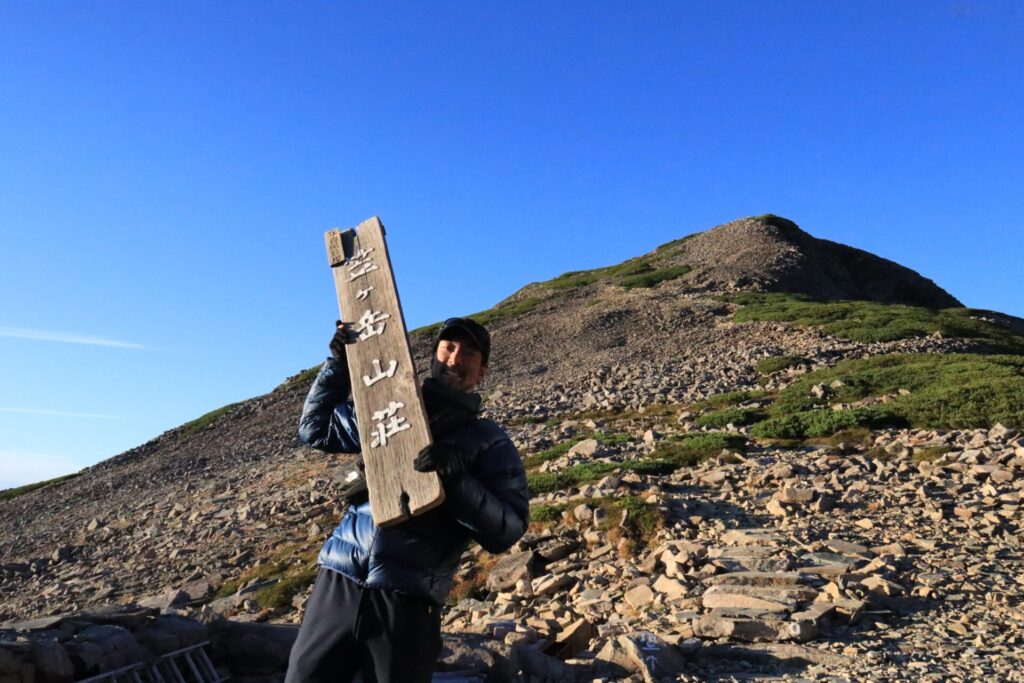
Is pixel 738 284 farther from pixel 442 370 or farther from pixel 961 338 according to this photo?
pixel 442 370

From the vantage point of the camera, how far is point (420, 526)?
309 centimetres

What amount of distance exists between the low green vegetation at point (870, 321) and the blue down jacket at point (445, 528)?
2502cm

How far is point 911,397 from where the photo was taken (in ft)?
55.1

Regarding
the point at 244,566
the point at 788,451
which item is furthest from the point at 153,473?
the point at 788,451

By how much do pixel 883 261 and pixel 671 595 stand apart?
55294 millimetres

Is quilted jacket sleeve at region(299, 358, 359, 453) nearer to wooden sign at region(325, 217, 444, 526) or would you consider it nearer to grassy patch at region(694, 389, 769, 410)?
wooden sign at region(325, 217, 444, 526)

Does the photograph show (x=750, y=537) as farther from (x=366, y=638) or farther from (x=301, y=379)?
(x=301, y=379)

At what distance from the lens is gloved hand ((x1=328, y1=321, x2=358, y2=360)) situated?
3.64 m

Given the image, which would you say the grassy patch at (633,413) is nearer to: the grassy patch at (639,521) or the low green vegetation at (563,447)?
the low green vegetation at (563,447)

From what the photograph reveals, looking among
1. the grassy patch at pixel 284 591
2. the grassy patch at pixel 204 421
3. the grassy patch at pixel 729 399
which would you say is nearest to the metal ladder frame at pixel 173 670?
the grassy patch at pixel 284 591

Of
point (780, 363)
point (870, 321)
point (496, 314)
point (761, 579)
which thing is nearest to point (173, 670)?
point (761, 579)

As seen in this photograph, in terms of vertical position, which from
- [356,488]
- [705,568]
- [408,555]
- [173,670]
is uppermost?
[356,488]

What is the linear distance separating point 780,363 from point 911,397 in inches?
265

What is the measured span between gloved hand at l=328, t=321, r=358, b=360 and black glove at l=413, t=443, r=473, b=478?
85 cm
